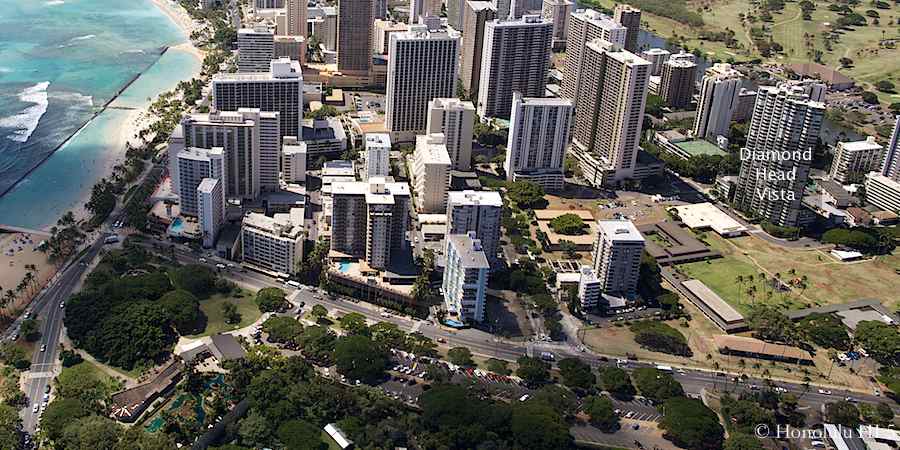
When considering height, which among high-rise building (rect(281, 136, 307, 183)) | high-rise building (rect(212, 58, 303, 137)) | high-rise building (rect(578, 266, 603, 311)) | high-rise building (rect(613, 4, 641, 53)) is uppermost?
high-rise building (rect(613, 4, 641, 53))

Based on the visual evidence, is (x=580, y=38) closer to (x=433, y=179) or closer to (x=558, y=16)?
(x=433, y=179)

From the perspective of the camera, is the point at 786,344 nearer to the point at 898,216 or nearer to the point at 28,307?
the point at 898,216

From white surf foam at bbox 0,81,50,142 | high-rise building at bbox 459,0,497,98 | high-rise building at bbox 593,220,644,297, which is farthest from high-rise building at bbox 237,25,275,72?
high-rise building at bbox 593,220,644,297

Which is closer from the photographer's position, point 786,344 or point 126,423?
point 126,423

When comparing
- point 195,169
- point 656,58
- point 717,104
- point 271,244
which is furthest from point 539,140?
point 656,58

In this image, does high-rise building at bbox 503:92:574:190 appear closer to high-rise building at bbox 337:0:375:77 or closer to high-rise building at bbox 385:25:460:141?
high-rise building at bbox 385:25:460:141

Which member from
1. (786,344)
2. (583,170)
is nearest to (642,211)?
(583,170)
